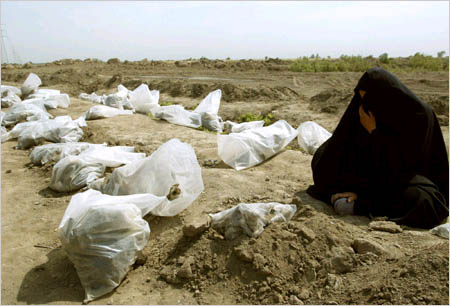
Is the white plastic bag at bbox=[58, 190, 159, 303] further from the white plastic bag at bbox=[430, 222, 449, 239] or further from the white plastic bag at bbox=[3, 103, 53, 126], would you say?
the white plastic bag at bbox=[3, 103, 53, 126]

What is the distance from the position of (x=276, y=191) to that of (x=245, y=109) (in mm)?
4481

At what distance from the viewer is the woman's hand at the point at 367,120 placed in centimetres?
298

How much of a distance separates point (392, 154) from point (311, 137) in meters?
2.10

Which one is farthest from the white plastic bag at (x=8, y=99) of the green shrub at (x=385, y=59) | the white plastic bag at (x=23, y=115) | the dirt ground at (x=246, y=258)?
the green shrub at (x=385, y=59)

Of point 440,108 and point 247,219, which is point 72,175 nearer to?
point 247,219

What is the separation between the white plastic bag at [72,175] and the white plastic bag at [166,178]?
0.63 m

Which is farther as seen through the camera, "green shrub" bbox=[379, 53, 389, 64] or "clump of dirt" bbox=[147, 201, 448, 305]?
"green shrub" bbox=[379, 53, 389, 64]

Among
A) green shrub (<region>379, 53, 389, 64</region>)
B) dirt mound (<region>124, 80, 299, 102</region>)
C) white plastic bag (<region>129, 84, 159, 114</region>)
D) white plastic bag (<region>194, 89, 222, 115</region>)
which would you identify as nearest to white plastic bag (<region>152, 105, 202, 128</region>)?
white plastic bag (<region>194, 89, 222, 115</region>)

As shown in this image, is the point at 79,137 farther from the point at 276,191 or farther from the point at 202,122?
the point at 276,191

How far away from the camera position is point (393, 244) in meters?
2.36

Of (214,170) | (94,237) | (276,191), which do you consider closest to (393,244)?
(276,191)

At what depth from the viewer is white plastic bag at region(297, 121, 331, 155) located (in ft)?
16.0

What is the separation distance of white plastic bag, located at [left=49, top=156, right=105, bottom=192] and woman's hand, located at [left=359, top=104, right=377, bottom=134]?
8.61 feet

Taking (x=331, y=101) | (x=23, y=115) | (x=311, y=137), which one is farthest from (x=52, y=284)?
(x=331, y=101)
